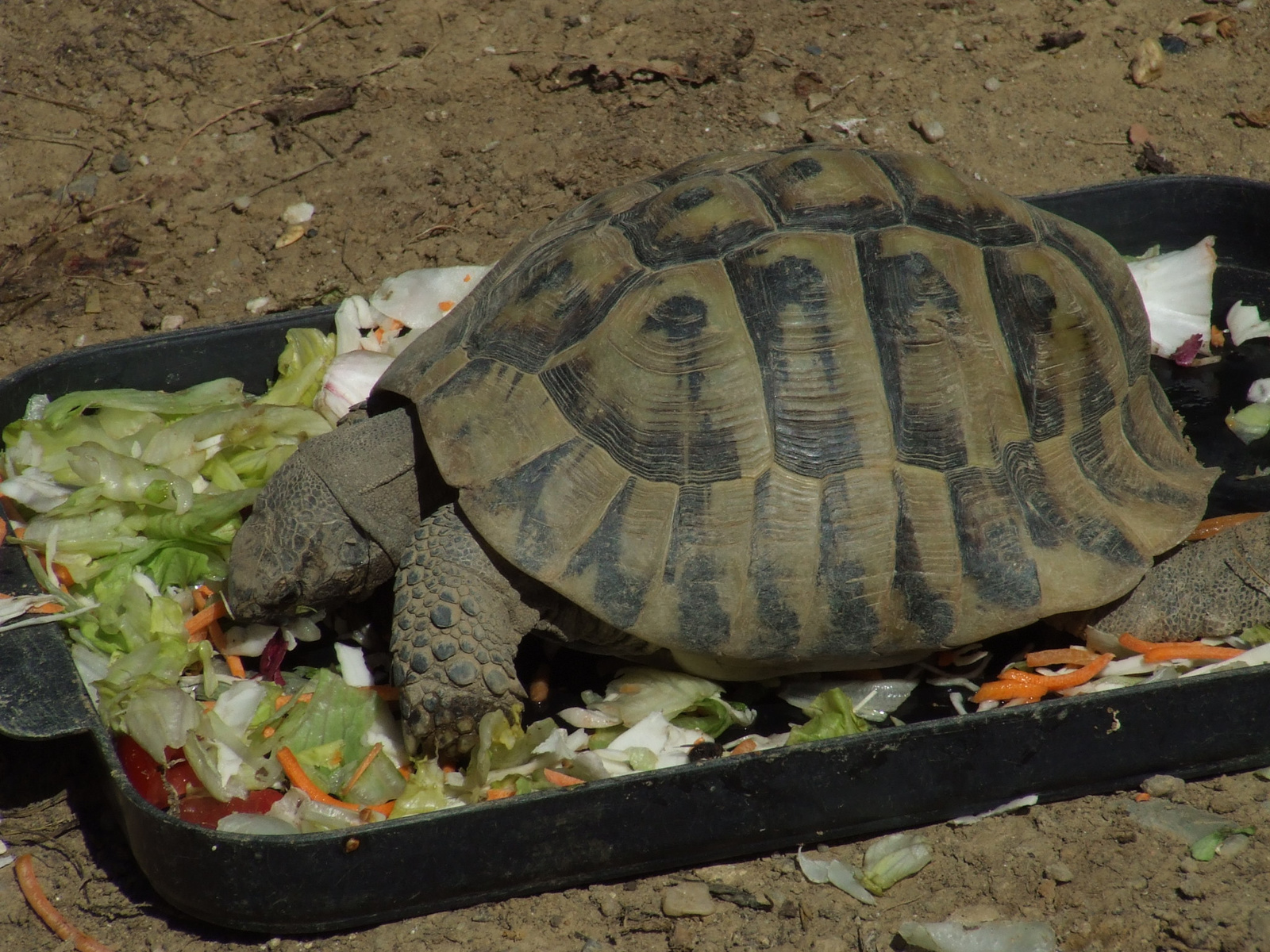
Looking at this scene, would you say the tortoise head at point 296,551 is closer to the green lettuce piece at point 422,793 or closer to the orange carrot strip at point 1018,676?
the green lettuce piece at point 422,793

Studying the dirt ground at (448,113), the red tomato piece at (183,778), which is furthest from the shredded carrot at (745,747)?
the dirt ground at (448,113)

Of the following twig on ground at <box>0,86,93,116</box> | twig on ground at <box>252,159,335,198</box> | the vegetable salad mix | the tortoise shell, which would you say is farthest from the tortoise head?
twig on ground at <box>0,86,93,116</box>

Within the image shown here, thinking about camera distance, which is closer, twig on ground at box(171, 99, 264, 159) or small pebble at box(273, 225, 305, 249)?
small pebble at box(273, 225, 305, 249)

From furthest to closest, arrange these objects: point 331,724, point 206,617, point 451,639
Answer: point 206,617 < point 331,724 < point 451,639

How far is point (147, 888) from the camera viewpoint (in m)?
2.90

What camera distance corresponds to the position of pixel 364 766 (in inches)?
117

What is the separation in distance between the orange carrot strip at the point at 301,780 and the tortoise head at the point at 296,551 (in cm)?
41

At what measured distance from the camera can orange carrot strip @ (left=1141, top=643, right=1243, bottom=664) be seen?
3.12 metres

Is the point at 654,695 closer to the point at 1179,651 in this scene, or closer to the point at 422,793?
the point at 422,793

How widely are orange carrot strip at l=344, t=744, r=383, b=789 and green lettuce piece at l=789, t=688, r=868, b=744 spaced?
110 centimetres

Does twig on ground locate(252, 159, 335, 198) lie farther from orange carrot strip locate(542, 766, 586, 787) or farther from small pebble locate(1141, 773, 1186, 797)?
small pebble locate(1141, 773, 1186, 797)

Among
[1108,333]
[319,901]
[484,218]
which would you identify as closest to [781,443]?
[1108,333]

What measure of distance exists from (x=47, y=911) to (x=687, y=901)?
1603 millimetres

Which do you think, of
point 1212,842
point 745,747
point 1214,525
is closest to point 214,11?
point 745,747
